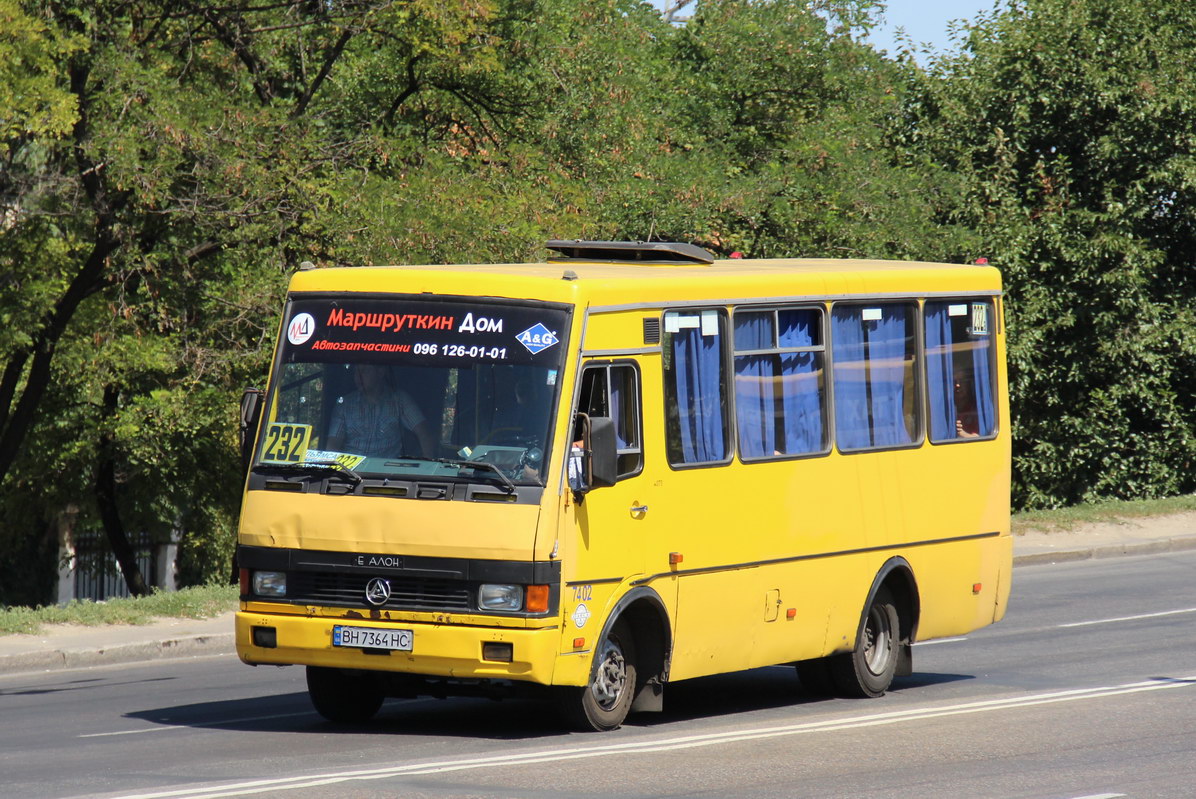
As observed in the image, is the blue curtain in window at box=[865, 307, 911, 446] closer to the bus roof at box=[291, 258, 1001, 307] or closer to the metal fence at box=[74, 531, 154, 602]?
the bus roof at box=[291, 258, 1001, 307]

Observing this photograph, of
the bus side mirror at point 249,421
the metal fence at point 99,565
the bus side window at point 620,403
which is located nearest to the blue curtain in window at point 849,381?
the bus side window at point 620,403

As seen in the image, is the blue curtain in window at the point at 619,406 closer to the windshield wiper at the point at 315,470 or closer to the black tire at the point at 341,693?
the windshield wiper at the point at 315,470

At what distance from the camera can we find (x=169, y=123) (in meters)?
21.4

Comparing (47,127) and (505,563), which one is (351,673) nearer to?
(505,563)

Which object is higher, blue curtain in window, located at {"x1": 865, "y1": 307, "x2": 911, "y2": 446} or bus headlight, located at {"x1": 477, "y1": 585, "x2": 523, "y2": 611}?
blue curtain in window, located at {"x1": 865, "y1": 307, "x2": 911, "y2": 446}

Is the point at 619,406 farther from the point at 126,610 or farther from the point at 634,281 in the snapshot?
the point at 126,610

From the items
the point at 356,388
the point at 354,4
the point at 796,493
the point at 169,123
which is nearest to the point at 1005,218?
the point at 354,4

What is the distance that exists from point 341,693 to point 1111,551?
1514 cm

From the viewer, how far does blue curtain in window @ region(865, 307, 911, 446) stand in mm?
12648

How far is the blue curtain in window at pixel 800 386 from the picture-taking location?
11.9 m

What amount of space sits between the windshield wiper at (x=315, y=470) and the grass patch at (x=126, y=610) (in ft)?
20.9

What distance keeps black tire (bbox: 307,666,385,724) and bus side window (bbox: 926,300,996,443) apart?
4649 mm

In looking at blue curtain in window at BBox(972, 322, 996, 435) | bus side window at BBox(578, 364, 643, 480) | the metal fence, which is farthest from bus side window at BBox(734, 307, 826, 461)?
the metal fence

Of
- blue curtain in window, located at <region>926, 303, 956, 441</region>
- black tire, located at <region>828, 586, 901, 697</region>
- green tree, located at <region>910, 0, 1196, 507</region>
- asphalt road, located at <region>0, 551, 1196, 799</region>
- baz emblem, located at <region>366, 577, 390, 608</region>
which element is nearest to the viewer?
asphalt road, located at <region>0, 551, 1196, 799</region>
